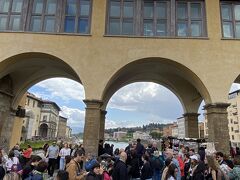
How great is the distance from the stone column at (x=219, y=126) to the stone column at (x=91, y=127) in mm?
6333

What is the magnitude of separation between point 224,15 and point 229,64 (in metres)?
3.24

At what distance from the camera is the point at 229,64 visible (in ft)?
45.6

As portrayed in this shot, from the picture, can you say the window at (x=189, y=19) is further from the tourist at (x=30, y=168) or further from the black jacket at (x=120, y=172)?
the tourist at (x=30, y=168)

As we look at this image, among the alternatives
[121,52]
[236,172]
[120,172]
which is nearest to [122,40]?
[121,52]

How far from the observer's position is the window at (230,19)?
14523mm

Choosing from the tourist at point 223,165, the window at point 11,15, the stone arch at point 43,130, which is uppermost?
the window at point 11,15

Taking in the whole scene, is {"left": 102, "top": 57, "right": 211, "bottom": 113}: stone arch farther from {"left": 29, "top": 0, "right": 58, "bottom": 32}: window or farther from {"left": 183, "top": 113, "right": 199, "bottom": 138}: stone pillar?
{"left": 29, "top": 0, "right": 58, "bottom": 32}: window

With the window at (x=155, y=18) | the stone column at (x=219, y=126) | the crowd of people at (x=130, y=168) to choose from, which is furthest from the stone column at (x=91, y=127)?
the stone column at (x=219, y=126)

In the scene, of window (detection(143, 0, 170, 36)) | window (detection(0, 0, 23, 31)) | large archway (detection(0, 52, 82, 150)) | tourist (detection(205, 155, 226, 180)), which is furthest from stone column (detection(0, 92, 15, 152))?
tourist (detection(205, 155, 226, 180))

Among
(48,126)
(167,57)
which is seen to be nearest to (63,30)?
(167,57)

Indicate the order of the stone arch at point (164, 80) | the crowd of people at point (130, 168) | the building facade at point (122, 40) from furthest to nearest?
the stone arch at point (164, 80)
the building facade at point (122, 40)
the crowd of people at point (130, 168)

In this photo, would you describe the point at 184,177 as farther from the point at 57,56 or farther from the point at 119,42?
the point at 57,56

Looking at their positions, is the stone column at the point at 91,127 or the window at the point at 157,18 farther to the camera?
the window at the point at 157,18

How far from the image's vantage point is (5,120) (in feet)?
56.3
